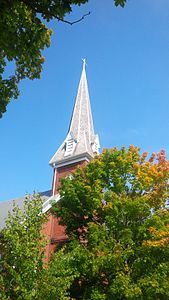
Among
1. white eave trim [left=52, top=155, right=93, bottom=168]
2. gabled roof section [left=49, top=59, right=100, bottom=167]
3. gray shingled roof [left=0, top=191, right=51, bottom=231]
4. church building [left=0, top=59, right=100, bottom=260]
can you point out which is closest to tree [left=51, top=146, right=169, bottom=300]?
church building [left=0, top=59, right=100, bottom=260]

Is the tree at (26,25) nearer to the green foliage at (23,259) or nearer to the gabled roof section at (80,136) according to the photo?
the green foliage at (23,259)

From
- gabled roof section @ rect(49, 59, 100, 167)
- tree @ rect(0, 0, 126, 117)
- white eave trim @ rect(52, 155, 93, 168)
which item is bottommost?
tree @ rect(0, 0, 126, 117)

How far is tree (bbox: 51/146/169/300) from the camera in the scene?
1403 cm

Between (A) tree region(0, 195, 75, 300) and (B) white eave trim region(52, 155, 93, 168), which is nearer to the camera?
(A) tree region(0, 195, 75, 300)

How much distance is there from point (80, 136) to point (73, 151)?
2240mm

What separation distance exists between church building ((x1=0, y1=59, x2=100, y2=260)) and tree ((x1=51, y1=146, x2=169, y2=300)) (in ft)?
23.8

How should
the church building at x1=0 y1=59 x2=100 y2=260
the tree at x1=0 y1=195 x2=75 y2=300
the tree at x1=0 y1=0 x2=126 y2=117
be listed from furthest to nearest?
the church building at x1=0 y1=59 x2=100 y2=260 → the tree at x1=0 y1=195 x2=75 y2=300 → the tree at x1=0 y1=0 x2=126 y2=117

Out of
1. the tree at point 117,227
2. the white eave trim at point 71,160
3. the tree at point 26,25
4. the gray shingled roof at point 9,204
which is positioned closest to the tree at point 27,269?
the tree at point 117,227

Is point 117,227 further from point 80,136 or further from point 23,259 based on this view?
point 80,136

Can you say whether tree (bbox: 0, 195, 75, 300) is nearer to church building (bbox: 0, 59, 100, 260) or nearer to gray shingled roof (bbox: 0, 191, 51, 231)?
church building (bbox: 0, 59, 100, 260)

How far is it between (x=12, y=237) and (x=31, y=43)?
7713 millimetres

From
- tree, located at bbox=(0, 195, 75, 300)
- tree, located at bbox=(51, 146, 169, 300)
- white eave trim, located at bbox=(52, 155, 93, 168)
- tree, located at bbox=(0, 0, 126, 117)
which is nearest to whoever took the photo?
tree, located at bbox=(0, 0, 126, 117)

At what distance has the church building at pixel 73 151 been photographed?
2527cm

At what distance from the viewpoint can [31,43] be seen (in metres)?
7.48
